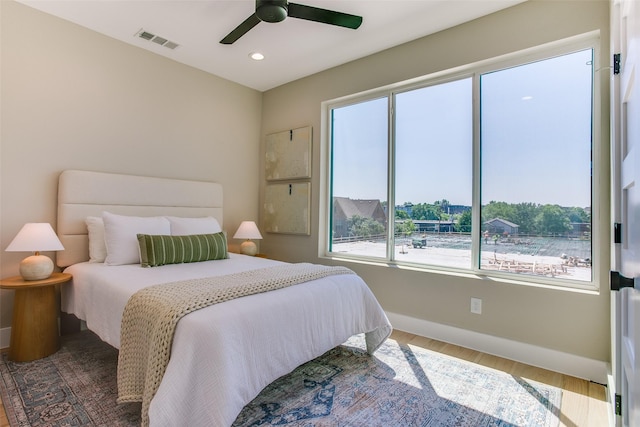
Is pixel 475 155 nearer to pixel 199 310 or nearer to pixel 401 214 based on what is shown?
pixel 401 214

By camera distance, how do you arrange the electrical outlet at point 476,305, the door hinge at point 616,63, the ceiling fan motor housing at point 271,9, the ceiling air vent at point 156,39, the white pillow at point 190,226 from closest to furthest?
the door hinge at point 616,63 < the ceiling fan motor housing at point 271,9 < the electrical outlet at point 476,305 < the ceiling air vent at point 156,39 < the white pillow at point 190,226

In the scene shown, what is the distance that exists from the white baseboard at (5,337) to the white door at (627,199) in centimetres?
382

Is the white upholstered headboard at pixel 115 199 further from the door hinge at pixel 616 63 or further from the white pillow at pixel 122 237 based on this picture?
the door hinge at pixel 616 63

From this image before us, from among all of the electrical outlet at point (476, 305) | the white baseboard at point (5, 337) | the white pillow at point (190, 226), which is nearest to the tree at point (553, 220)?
the electrical outlet at point (476, 305)

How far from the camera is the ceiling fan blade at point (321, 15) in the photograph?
2.25 metres

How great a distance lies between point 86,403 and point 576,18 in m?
4.06

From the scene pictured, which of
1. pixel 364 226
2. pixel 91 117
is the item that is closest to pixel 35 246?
pixel 91 117

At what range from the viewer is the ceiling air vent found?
122 inches

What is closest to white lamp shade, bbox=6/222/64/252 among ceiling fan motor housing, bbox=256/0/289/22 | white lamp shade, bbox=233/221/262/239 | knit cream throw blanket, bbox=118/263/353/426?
knit cream throw blanket, bbox=118/263/353/426

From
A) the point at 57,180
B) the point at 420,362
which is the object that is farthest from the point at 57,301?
the point at 420,362

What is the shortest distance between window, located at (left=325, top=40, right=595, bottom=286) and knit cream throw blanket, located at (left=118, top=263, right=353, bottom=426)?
5.86 ft

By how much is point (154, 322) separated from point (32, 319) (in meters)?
1.55

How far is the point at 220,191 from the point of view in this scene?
4.00 m

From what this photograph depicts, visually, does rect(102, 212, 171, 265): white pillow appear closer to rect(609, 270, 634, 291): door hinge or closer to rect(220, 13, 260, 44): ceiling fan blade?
rect(220, 13, 260, 44): ceiling fan blade
